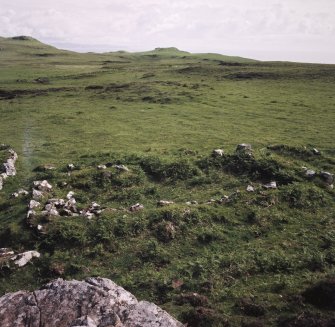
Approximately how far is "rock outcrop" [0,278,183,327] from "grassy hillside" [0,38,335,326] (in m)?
1.96

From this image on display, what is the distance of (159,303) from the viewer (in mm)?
13711

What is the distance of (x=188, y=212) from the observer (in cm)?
1917

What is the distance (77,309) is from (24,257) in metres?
6.56

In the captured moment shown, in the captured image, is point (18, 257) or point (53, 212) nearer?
point (18, 257)

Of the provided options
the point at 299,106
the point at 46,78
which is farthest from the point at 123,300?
the point at 46,78

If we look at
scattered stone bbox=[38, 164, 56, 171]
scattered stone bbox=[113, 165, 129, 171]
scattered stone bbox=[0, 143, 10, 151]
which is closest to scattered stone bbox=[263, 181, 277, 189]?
scattered stone bbox=[113, 165, 129, 171]

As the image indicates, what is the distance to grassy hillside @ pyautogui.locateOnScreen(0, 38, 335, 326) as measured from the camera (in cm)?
1420

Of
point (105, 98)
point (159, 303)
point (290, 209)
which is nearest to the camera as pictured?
point (159, 303)

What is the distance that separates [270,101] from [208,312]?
46111 mm

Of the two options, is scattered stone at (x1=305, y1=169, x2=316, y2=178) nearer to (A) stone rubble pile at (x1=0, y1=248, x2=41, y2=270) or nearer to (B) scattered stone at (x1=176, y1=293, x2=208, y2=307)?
(B) scattered stone at (x1=176, y1=293, x2=208, y2=307)

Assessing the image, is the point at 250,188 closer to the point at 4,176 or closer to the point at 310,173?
the point at 310,173

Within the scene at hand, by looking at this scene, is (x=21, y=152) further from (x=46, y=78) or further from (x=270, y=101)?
(x=46, y=78)

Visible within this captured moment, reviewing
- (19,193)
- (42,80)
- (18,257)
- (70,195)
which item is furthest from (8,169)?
(42,80)

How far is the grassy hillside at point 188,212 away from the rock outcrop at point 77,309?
1961 mm
